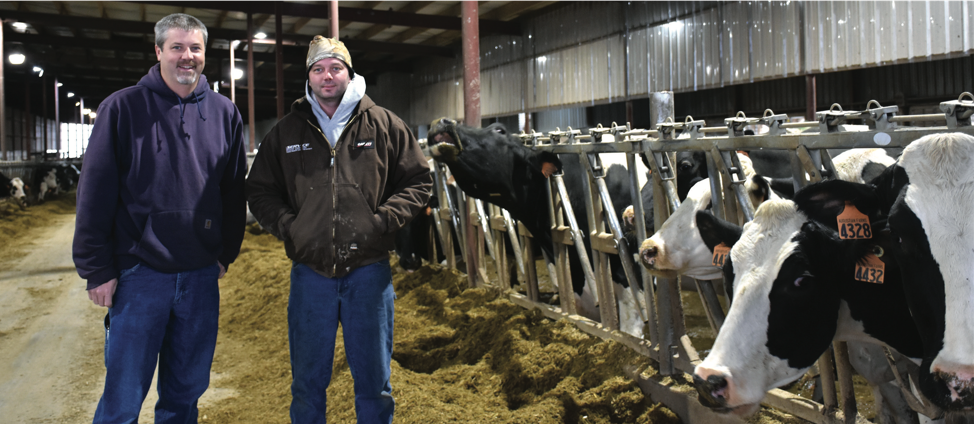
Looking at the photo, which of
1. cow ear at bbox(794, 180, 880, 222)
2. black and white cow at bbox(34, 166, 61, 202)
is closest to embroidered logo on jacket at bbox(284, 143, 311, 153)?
cow ear at bbox(794, 180, 880, 222)

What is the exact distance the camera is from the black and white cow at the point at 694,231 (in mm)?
3391

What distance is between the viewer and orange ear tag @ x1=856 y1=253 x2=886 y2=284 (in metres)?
2.21

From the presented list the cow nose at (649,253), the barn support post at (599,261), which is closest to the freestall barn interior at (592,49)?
the barn support post at (599,261)

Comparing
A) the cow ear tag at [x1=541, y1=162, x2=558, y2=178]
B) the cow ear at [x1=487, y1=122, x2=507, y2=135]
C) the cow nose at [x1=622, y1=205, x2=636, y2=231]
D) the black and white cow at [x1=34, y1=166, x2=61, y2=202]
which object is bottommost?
the cow nose at [x1=622, y1=205, x2=636, y2=231]

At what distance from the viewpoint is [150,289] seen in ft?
8.82

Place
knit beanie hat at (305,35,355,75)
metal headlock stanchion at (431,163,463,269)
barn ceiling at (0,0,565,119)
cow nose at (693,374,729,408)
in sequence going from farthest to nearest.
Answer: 1. barn ceiling at (0,0,565,119)
2. metal headlock stanchion at (431,163,463,269)
3. knit beanie hat at (305,35,355,75)
4. cow nose at (693,374,729,408)

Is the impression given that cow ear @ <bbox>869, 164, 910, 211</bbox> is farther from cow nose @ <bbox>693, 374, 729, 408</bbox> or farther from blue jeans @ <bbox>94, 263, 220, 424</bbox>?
blue jeans @ <bbox>94, 263, 220, 424</bbox>

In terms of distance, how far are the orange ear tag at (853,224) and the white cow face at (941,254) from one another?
12 centimetres

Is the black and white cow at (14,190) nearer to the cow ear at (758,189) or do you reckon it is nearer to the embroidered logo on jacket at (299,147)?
the embroidered logo on jacket at (299,147)

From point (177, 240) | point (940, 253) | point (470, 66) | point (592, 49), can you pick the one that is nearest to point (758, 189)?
point (940, 253)

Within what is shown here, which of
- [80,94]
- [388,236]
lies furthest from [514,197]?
[80,94]

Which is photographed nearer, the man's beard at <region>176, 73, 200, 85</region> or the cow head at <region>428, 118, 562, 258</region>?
the man's beard at <region>176, 73, 200, 85</region>

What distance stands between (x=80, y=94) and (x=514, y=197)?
37.5m

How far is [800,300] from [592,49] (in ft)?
42.9
